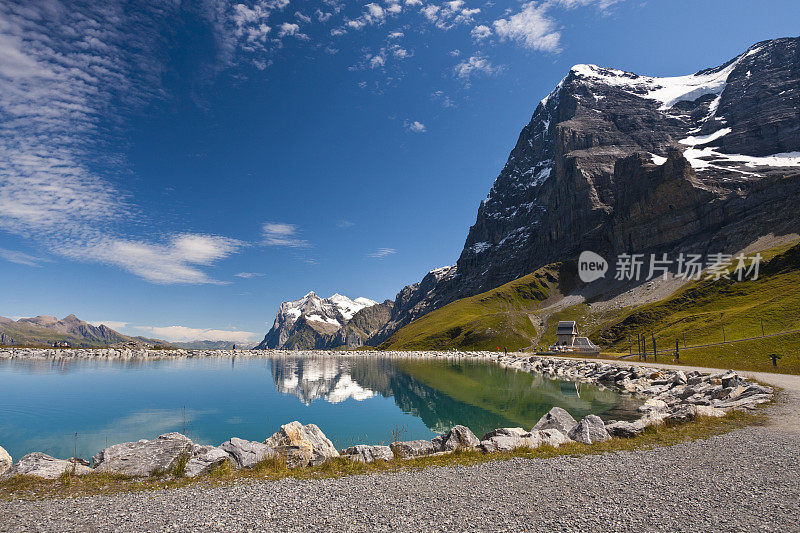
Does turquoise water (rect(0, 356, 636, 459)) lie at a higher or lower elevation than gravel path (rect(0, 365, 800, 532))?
lower

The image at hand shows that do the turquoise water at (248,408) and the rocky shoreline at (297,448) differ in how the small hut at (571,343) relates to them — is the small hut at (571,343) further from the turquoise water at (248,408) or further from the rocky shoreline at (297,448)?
the rocky shoreline at (297,448)

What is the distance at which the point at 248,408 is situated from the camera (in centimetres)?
4159

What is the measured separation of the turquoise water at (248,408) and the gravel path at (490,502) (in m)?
9.98

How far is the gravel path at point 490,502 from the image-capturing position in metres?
10.3

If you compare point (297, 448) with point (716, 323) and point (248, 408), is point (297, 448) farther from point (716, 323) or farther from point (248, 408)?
point (716, 323)

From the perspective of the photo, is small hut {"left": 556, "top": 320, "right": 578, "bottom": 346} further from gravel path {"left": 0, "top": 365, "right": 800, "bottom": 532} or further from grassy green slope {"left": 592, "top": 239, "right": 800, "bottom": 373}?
gravel path {"left": 0, "top": 365, "right": 800, "bottom": 532}

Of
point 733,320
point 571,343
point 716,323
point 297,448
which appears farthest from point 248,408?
point 571,343

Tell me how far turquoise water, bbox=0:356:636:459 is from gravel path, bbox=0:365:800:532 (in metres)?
9.98

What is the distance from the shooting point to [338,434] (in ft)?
102

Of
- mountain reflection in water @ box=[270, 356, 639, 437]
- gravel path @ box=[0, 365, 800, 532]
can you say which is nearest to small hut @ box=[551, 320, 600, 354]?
mountain reflection in water @ box=[270, 356, 639, 437]

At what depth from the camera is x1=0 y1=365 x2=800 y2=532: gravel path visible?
10.3 m

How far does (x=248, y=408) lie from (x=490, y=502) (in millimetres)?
37194

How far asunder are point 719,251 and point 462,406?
200 meters

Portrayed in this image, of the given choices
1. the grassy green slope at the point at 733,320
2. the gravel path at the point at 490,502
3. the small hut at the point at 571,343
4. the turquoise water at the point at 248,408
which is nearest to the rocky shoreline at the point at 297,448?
Result: the gravel path at the point at 490,502
